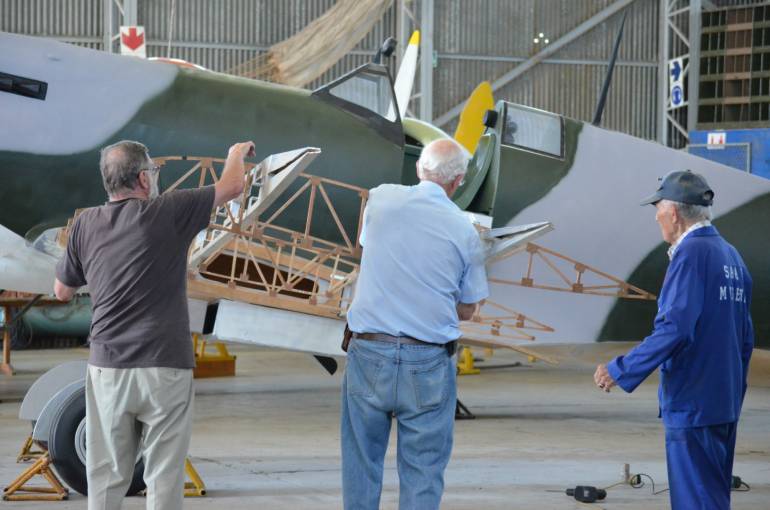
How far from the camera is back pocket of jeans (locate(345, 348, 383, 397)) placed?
400 centimetres

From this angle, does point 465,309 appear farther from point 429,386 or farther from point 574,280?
point 574,280

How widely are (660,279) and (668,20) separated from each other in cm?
1621

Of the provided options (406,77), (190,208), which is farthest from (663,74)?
(190,208)

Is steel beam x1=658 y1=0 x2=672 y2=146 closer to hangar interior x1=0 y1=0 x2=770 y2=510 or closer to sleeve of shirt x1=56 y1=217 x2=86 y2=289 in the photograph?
hangar interior x1=0 y1=0 x2=770 y2=510

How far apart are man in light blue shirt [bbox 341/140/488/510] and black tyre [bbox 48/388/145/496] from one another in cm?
226

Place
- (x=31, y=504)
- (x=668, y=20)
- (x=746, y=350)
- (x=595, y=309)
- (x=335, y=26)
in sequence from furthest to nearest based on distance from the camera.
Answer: (x=668, y=20)
(x=335, y=26)
(x=595, y=309)
(x=31, y=504)
(x=746, y=350)

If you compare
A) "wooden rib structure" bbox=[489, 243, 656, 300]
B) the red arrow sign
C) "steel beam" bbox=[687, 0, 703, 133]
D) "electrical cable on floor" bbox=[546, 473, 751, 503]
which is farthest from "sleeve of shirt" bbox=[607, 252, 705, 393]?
"steel beam" bbox=[687, 0, 703, 133]

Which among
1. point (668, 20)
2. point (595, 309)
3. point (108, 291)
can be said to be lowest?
point (595, 309)

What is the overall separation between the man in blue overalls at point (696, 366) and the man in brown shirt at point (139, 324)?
5.00ft

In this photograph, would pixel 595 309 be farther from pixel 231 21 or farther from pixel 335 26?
pixel 231 21

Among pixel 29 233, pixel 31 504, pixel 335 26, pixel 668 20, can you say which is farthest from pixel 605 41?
pixel 31 504

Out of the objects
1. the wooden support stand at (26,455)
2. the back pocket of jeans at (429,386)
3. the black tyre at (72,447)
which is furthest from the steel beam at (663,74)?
the back pocket of jeans at (429,386)

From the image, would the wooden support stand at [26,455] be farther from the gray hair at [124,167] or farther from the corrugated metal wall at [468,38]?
the corrugated metal wall at [468,38]

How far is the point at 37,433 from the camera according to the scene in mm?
6066
